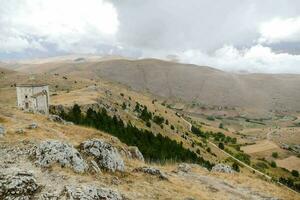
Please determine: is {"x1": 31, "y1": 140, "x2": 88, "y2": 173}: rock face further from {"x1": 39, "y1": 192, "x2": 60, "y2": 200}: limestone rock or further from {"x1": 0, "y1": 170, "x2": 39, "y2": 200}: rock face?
{"x1": 39, "y1": 192, "x2": 60, "y2": 200}: limestone rock

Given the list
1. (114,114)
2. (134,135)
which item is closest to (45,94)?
(134,135)

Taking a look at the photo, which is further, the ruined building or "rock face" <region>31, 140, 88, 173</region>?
the ruined building

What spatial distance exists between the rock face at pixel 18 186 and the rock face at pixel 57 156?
141 inches

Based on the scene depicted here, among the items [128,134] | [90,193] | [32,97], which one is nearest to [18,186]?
[90,193]

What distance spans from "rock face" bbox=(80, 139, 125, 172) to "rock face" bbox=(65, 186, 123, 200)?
643 centimetres

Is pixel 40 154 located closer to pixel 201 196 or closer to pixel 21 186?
pixel 21 186

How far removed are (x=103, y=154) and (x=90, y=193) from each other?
27.9 feet

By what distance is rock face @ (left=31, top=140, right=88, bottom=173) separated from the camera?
33.1m

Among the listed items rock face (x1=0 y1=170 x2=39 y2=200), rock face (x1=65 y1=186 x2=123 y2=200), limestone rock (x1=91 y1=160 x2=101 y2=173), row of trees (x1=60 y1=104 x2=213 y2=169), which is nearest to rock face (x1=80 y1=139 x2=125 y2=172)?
limestone rock (x1=91 y1=160 x2=101 y2=173)

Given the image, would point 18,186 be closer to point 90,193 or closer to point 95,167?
point 90,193

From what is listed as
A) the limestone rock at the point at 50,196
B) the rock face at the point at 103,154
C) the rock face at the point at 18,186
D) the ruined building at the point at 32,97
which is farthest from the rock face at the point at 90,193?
the ruined building at the point at 32,97

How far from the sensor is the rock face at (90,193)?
1109 inches

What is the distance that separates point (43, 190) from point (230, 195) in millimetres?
22445

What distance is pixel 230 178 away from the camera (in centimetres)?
5278
